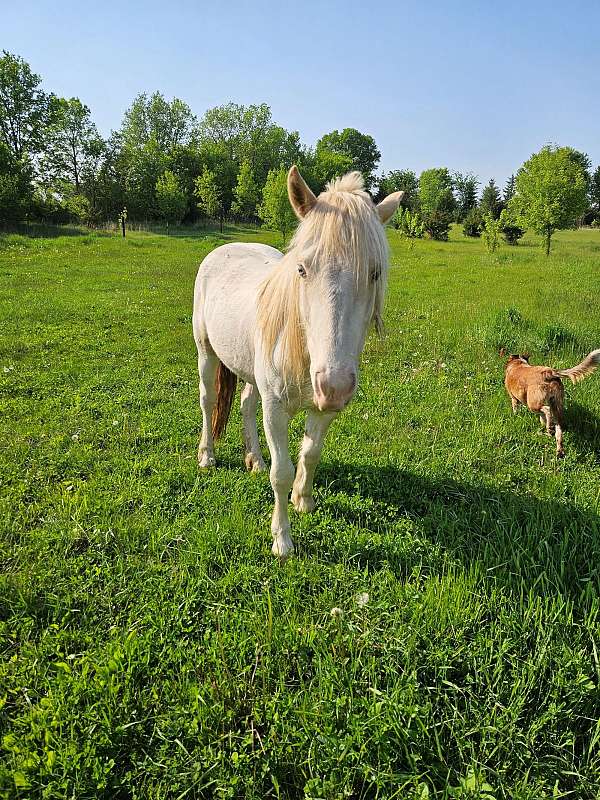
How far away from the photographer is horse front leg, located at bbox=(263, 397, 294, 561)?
3086mm

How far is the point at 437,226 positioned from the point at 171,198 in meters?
28.7

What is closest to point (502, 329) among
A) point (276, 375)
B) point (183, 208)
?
point (276, 375)

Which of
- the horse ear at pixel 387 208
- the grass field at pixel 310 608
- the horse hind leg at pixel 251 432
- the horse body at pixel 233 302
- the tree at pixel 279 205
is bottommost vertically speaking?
the grass field at pixel 310 608

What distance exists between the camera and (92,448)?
15.2ft

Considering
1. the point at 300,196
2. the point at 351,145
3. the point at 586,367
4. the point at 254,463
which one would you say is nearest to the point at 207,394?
the point at 254,463

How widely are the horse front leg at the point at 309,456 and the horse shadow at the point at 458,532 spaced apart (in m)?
0.20

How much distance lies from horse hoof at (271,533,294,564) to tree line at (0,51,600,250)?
2240 cm

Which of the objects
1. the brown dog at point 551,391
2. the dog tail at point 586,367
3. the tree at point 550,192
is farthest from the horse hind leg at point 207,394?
the tree at point 550,192

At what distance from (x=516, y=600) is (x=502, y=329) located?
253 inches

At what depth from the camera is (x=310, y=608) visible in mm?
2557

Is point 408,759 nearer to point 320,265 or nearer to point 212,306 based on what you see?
point 320,265

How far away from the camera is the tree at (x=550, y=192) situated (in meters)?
28.6

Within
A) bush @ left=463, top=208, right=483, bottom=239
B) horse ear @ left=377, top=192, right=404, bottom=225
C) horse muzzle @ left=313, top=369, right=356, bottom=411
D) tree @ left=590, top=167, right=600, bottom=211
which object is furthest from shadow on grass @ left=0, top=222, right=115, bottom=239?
tree @ left=590, top=167, right=600, bottom=211

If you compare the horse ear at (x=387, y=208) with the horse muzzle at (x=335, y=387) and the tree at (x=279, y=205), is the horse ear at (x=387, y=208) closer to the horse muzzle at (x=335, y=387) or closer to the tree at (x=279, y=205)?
the horse muzzle at (x=335, y=387)
